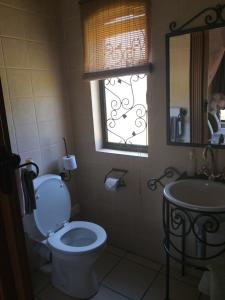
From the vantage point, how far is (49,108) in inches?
80.0

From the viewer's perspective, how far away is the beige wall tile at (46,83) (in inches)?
75.1

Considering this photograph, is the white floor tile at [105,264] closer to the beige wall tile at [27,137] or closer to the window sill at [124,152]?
the window sill at [124,152]

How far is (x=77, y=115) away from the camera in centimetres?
221

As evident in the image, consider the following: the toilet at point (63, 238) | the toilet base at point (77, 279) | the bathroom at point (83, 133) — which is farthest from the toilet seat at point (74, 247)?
the bathroom at point (83, 133)

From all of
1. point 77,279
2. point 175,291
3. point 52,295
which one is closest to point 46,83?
point 77,279

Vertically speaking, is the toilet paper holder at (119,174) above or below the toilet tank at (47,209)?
above

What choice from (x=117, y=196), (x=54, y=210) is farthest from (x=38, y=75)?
(x=117, y=196)

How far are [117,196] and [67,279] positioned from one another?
0.74 metres

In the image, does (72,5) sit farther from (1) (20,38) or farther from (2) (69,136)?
(2) (69,136)

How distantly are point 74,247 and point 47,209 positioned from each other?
0.36 m

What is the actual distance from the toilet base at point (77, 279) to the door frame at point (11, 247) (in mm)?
760

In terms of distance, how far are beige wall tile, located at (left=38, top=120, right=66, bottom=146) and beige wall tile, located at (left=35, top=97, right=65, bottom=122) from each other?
1.7 inches

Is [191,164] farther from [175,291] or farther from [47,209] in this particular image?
[47,209]

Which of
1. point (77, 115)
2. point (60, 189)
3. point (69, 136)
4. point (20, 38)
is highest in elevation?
point (20, 38)
